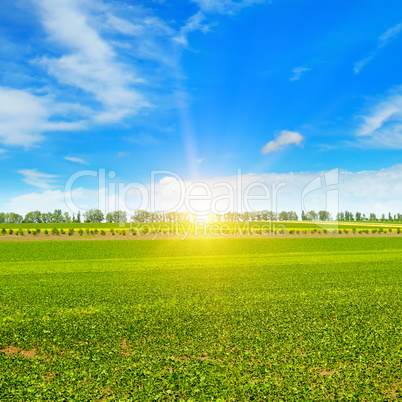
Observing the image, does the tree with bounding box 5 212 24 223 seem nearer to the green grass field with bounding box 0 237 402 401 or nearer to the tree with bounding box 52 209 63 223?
the tree with bounding box 52 209 63 223

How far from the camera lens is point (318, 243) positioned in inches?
2655

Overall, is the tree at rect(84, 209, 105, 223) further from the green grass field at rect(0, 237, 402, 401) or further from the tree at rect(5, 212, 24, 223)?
the green grass field at rect(0, 237, 402, 401)

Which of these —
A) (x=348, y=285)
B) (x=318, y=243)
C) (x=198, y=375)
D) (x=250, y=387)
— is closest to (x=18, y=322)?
(x=198, y=375)

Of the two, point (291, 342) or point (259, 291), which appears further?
point (259, 291)

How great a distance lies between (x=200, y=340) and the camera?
40.7ft

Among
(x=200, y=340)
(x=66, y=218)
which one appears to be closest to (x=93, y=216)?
(x=66, y=218)

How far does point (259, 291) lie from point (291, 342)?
28.7ft

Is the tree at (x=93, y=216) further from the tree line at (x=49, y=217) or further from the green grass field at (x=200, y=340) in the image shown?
the green grass field at (x=200, y=340)

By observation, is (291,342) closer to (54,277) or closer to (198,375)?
(198,375)

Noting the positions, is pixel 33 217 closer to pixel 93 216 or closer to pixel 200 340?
pixel 93 216

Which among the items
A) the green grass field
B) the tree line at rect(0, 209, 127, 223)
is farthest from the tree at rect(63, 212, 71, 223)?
the green grass field

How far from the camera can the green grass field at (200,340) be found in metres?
9.02

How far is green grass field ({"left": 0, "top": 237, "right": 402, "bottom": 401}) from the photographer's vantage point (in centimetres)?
902

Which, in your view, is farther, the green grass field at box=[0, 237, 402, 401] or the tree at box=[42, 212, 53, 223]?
the tree at box=[42, 212, 53, 223]
